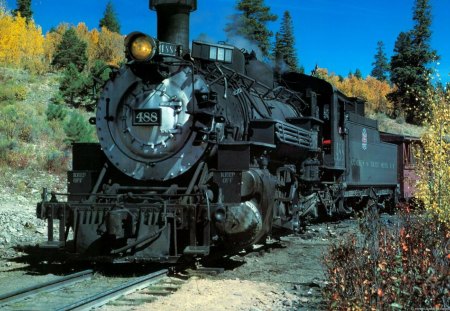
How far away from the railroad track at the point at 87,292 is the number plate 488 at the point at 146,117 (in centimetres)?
225

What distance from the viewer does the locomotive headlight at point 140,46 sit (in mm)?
8523

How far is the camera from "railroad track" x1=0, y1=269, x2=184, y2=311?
6219 millimetres

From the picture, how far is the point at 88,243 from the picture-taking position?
818cm

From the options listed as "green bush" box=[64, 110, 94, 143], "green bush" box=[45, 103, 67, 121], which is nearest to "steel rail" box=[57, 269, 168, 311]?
"green bush" box=[64, 110, 94, 143]

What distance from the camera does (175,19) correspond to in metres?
9.62

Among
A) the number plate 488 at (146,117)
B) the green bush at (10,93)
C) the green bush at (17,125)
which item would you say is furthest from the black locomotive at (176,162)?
the green bush at (10,93)

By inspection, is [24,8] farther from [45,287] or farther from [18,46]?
[45,287]

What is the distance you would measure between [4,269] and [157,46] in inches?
157

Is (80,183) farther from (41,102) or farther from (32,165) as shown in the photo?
(41,102)

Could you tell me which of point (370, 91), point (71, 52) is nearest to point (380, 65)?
point (370, 91)

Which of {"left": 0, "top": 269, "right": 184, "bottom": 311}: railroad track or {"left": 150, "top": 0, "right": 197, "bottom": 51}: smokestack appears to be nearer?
{"left": 0, "top": 269, "right": 184, "bottom": 311}: railroad track

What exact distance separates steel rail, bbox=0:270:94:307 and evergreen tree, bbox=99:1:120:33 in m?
86.5

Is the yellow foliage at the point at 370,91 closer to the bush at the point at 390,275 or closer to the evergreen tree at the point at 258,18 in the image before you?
the evergreen tree at the point at 258,18

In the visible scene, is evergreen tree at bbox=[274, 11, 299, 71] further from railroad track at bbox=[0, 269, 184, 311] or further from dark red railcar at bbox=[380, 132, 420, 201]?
railroad track at bbox=[0, 269, 184, 311]
